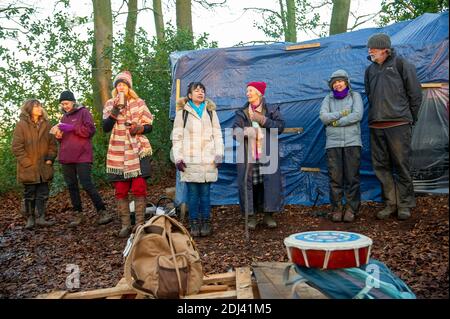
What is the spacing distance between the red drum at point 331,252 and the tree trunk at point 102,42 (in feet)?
27.7

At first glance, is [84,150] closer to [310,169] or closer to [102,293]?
[310,169]

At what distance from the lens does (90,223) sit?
21.4 feet

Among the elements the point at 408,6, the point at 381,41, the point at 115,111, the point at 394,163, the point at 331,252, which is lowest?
the point at 331,252

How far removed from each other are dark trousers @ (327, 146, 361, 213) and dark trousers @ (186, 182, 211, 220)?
4.94 ft

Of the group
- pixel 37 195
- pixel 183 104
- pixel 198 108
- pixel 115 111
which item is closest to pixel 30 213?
pixel 37 195

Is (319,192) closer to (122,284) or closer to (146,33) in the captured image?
(122,284)

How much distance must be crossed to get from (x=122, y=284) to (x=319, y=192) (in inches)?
144

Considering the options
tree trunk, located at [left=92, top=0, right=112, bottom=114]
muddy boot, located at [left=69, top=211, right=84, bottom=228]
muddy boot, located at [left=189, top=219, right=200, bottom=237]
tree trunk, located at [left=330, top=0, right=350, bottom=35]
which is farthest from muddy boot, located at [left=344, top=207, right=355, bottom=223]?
tree trunk, located at [left=92, top=0, right=112, bottom=114]

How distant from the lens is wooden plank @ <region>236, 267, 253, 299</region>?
278cm

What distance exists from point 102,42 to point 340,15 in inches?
204

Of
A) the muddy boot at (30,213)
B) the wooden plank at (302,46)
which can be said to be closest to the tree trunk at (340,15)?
the wooden plank at (302,46)

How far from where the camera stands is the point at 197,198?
537 cm

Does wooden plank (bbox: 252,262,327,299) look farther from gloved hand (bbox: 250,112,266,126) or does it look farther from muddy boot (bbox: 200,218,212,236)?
gloved hand (bbox: 250,112,266,126)
